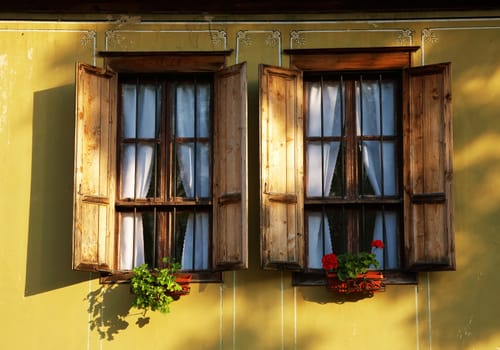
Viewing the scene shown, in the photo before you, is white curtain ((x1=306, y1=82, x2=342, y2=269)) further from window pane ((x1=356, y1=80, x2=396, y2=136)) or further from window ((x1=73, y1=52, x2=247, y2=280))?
window ((x1=73, y1=52, x2=247, y2=280))

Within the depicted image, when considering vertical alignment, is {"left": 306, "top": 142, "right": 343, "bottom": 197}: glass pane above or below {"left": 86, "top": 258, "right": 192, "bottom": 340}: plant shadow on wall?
above

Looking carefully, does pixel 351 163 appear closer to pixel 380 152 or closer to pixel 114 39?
pixel 380 152

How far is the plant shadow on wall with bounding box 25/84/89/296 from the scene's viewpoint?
12.7 metres

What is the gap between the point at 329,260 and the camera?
40.4ft

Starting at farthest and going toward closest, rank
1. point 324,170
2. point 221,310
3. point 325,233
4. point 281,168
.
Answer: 1. point 324,170
2. point 325,233
3. point 281,168
4. point 221,310

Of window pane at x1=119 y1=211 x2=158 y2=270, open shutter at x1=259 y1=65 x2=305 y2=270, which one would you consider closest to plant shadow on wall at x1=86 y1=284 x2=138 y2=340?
window pane at x1=119 y1=211 x2=158 y2=270

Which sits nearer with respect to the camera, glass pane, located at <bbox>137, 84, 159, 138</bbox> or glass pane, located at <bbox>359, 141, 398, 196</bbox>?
glass pane, located at <bbox>359, 141, 398, 196</bbox>

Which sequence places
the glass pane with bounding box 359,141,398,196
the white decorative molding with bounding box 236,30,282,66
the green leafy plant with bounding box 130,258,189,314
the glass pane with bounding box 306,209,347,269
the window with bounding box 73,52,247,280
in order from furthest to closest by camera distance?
the white decorative molding with bounding box 236,30,282,66 < the glass pane with bounding box 359,141,398,196 < the glass pane with bounding box 306,209,347,269 < the window with bounding box 73,52,247,280 < the green leafy plant with bounding box 130,258,189,314

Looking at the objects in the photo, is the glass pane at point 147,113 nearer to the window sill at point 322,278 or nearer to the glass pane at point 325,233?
the glass pane at point 325,233

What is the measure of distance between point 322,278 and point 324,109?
1.70 meters

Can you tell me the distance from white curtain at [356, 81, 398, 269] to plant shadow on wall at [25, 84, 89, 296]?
2.85 meters

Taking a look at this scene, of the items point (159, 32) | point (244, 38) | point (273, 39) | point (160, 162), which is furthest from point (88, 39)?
point (273, 39)

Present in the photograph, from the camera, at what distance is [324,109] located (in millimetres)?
13102

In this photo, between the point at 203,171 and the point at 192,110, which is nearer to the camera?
the point at 203,171
